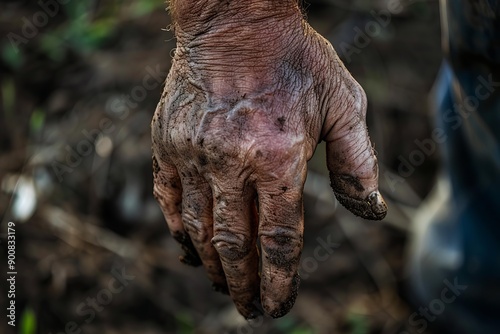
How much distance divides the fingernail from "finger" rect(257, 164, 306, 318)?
16cm

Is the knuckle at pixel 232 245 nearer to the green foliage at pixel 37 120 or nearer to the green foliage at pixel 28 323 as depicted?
the green foliage at pixel 28 323

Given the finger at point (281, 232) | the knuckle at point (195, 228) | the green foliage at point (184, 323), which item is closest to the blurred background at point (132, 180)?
the green foliage at point (184, 323)

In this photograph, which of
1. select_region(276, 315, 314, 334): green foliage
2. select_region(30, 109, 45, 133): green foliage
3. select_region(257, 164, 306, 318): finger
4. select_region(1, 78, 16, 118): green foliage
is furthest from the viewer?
select_region(1, 78, 16, 118): green foliage

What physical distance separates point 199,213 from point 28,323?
1581 millimetres

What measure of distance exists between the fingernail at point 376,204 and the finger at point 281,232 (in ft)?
0.51

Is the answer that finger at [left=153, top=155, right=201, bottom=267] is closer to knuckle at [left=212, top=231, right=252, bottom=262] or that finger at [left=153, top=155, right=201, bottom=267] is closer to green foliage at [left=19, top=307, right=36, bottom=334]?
knuckle at [left=212, top=231, right=252, bottom=262]

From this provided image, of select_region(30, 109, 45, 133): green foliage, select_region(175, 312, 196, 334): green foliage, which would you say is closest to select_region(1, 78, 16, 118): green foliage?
select_region(30, 109, 45, 133): green foliage

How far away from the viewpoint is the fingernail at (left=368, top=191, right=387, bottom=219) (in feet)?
4.74

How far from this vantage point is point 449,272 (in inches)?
114

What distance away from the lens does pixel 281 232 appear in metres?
1.41

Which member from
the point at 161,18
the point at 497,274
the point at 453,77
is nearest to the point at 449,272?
the point at 497,274

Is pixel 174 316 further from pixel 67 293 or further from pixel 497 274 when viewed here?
pixel 497 274

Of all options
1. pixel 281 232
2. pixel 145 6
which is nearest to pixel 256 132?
pixel 281 232

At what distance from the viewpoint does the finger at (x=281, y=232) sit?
4.58 ft
